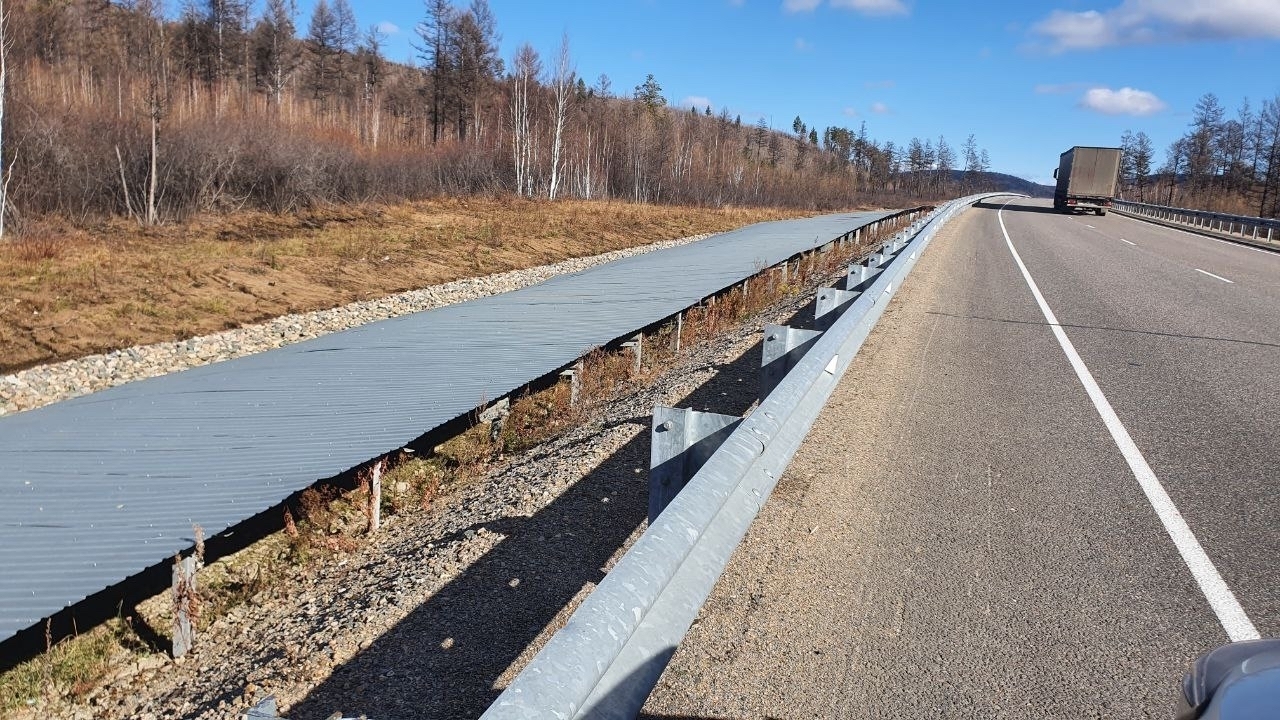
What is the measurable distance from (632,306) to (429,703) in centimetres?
860

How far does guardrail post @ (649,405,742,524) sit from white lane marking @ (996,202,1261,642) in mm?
2126

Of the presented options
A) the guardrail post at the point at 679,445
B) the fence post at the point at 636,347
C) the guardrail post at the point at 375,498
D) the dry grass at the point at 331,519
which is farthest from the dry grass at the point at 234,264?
the guardrail post at the point at 679,445

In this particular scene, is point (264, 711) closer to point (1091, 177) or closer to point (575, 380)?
point (575, 380)

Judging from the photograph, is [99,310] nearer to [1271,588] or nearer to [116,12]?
[1271,588]

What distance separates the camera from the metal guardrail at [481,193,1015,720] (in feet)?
5.74

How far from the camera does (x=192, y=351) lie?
45.2 feet

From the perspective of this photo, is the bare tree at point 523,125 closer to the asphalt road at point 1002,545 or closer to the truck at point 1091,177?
the truck at point 1091,177

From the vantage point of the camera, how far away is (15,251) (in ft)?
57.5

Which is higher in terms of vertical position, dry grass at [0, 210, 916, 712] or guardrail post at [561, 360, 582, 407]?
guardrail post at [561, 360, 582, 407]

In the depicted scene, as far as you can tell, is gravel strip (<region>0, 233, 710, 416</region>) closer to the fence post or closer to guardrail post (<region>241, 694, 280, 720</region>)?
the fence post

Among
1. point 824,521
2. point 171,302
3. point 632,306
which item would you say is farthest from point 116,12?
point 824,521

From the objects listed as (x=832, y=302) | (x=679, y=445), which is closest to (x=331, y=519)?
(x=679, y=445)

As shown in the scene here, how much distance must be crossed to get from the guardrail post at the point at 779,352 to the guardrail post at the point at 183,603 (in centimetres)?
334

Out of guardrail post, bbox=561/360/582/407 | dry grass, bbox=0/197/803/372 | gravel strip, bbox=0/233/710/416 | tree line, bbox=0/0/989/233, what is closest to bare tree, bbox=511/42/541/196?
tree line, bbox=0/0/989/233
